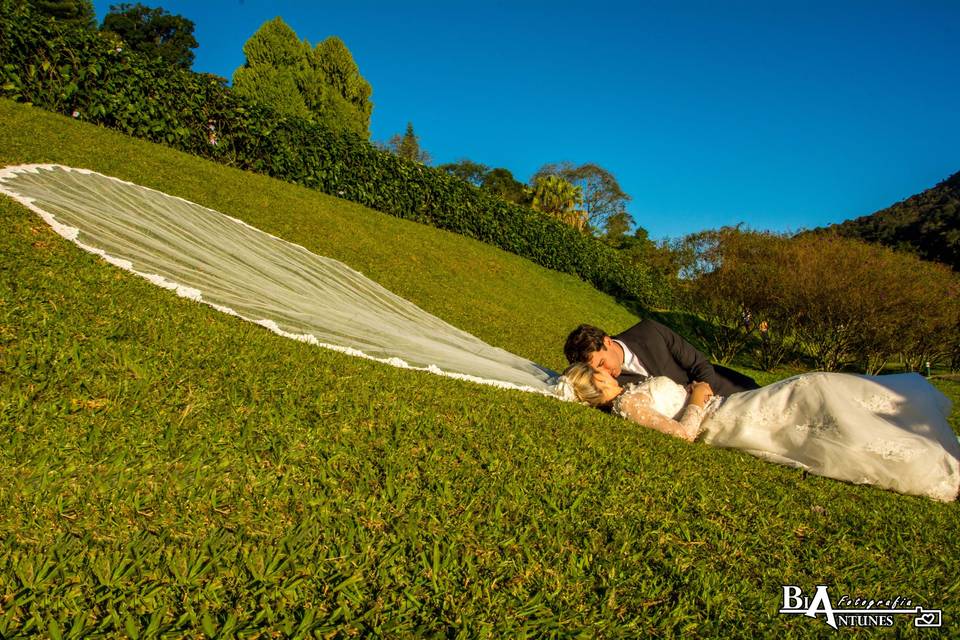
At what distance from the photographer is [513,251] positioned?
63.8ft

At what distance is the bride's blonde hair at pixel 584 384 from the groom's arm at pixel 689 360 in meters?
0.88

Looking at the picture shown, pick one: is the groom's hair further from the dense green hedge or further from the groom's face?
the dense green hedge

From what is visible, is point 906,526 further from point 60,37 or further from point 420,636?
point 60,37

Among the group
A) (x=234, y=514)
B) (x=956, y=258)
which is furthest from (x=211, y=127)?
(x=956, y=258)

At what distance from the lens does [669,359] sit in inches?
184

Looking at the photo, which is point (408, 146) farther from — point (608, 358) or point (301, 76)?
point (608, 358)

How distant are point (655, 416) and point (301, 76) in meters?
36.3

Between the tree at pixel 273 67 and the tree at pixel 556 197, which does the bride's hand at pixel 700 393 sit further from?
the tree at pixel 273 67

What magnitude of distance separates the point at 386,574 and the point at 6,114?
11519 millimetres

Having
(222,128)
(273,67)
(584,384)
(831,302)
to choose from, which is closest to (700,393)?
(584,384)

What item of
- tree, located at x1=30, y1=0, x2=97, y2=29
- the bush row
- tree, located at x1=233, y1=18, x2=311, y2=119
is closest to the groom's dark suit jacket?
the bush row

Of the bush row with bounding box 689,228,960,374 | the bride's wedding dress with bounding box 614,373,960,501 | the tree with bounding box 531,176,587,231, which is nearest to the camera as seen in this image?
the bride's wedding dress with bounding box 614,373,960,501

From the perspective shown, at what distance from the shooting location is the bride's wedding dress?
11.1 ft

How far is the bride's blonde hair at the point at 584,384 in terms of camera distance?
4320 millimetres
